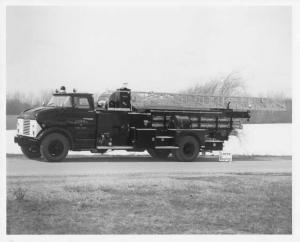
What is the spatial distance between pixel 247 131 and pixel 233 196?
20.4 feet

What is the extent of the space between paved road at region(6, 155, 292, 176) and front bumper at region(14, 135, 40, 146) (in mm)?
535

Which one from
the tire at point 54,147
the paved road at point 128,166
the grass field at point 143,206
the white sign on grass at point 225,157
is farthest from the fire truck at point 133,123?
the grass field at point 143,206

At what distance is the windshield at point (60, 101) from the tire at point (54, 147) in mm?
1004

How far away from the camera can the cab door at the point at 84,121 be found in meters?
18.6

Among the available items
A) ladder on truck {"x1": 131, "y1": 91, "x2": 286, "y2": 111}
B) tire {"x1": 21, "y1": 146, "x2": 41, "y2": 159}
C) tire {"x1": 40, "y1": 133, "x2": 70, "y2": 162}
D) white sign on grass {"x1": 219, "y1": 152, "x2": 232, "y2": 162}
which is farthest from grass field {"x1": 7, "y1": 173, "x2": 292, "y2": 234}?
white sign on grass {"x1": 219, "y1": 152, "x2": 232, "y2": 162}

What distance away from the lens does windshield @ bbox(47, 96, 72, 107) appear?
729 inches

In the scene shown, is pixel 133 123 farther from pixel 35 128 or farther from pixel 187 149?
pixel 35 128

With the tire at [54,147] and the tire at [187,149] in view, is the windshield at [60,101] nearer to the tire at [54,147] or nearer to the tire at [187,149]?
the tire at [54,147]

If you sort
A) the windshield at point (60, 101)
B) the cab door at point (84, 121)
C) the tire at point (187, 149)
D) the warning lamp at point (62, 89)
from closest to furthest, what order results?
the warning lamp at point (62, 89), the windshield at point (60, 101), the cab door at point (84, 121), the tire at point (187, 149)

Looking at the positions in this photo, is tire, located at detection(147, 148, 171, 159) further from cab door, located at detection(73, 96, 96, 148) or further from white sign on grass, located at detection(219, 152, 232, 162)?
cab door, located at detection(73, 96, 96, 148)

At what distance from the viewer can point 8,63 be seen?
16781 mm

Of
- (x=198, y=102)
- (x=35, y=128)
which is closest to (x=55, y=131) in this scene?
(x=35, y=128)

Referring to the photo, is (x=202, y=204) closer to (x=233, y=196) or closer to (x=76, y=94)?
(x=233, y=196)
